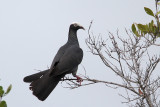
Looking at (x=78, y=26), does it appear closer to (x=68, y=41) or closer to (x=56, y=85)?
(x=68, y=41)

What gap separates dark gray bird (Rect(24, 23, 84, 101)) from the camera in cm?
470

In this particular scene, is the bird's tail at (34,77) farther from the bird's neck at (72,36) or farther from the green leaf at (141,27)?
the green leaf at (141,27)

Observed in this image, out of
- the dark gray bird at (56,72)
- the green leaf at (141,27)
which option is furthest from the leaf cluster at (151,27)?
the dark gray bird at (56,72)

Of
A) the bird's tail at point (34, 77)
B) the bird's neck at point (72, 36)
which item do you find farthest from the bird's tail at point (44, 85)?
the bird's neck at point (72, 36)

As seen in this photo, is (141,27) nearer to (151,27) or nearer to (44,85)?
(151,27)

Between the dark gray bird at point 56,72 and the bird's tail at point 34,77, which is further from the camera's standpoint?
the bird's tail at point 34,77

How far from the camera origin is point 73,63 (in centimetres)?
521

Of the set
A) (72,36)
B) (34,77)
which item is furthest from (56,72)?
(72,36)

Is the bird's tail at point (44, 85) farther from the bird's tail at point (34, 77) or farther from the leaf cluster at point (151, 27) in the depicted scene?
the leaf cluster at point (151, 27)

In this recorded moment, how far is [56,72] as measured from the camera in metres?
4.81

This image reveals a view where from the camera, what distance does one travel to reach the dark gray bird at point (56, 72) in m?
4.70

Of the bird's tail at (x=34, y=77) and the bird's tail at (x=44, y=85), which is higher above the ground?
the bird's tail at (x=34, y=77)

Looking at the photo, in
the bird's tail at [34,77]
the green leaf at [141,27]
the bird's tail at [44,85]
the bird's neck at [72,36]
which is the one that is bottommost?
the bird's tail at [44,85]

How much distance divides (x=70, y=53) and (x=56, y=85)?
86cm
